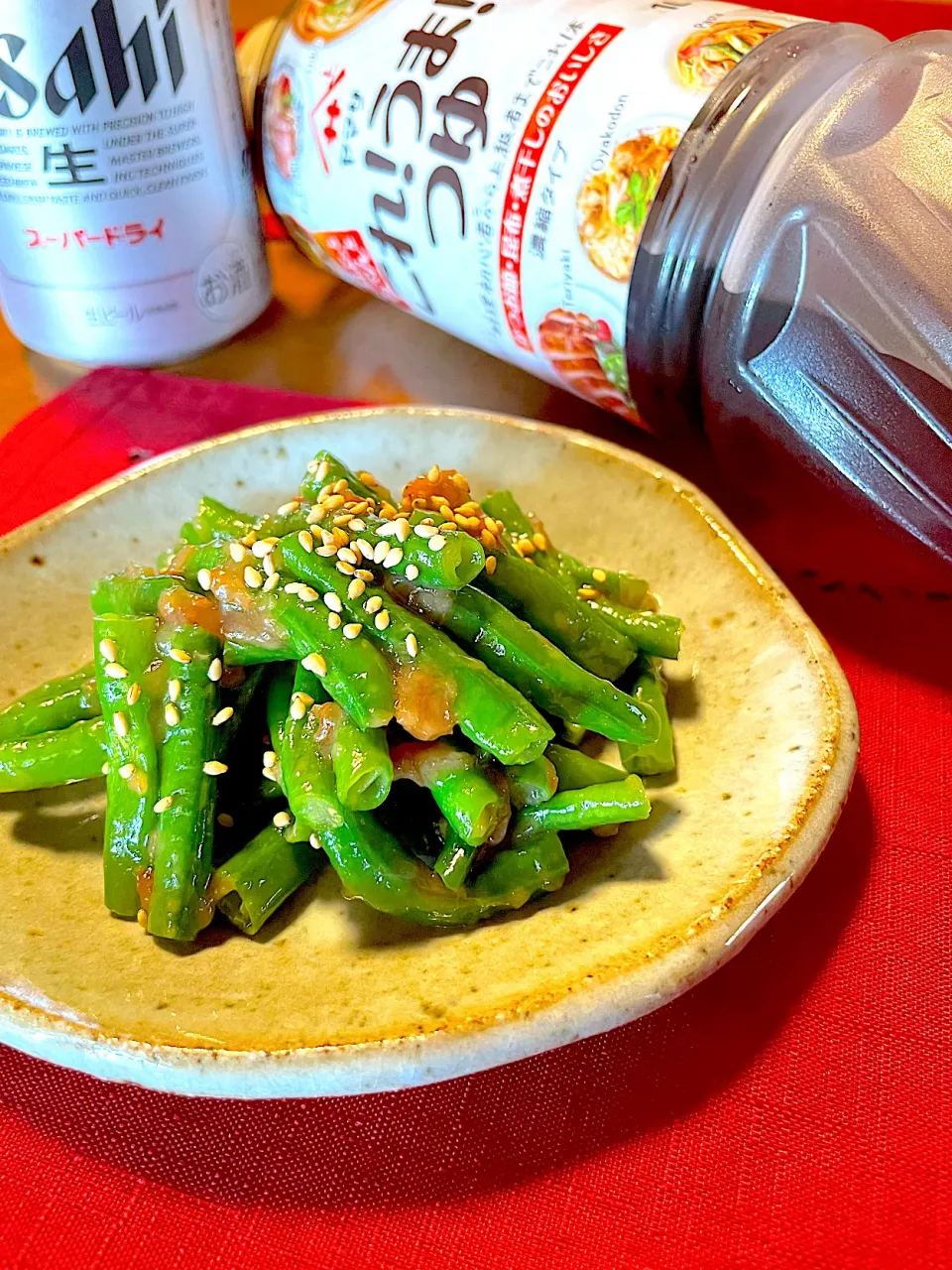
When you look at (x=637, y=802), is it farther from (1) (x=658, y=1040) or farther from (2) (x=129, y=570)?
(2) (x=129, y=570)

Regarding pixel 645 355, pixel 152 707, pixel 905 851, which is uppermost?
pixel 645 355

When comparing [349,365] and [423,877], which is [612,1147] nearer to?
[423,877]

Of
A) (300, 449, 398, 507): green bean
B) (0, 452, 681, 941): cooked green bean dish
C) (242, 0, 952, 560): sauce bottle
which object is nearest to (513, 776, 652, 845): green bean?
(0, 452, 681, 941): cooked green bean dish

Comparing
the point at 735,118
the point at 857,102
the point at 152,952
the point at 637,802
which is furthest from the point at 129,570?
the point at 857,102

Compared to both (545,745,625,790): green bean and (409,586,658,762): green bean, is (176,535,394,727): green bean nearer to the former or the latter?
(409,586,658,762): green bean

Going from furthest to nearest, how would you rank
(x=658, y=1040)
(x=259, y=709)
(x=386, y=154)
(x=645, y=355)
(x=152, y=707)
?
1. (x=386, y=154)
2. (x=645, y=355)
3. (x=259, y=709)
4. (x=152, y=707)
5. (x=658, y=1040)

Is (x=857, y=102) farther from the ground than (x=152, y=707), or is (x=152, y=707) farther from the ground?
(x=857, y=102)

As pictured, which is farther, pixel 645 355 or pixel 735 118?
pixel 645 355
